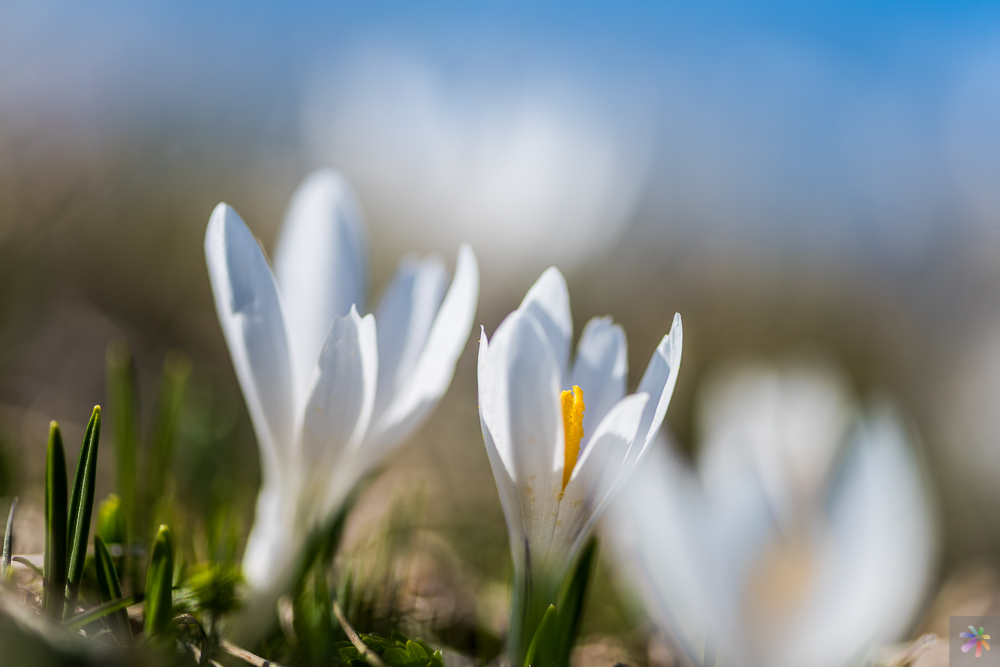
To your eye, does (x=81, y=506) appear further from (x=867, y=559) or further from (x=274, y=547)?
(x=867, y=559)

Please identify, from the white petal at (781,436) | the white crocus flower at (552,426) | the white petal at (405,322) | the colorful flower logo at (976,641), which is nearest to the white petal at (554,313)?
the white crocus flower at (552,426)

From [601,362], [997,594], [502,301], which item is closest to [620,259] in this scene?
[502,301]

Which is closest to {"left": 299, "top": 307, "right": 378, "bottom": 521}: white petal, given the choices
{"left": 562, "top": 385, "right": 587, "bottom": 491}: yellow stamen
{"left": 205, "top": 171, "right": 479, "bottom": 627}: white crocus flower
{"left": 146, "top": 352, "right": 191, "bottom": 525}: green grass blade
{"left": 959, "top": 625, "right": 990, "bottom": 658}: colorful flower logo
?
{"left": 205, "top": 171, "right": 479, "bottom": 627}: white crocus flower

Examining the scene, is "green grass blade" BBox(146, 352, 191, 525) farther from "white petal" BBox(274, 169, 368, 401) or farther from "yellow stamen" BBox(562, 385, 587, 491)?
"yellow stamen" BBox(562, 385, 587, 491)

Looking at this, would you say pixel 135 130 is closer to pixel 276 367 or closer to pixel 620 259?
pixel 620 259

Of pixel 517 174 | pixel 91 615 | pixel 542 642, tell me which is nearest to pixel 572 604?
pixel 542 642

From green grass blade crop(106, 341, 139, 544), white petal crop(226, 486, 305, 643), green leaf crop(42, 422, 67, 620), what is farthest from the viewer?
green grass blade crop(106, 341, 139, 544)

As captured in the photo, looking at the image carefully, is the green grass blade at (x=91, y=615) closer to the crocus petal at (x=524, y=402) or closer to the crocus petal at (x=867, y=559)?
the crocus petal at (x=524, y=402)
